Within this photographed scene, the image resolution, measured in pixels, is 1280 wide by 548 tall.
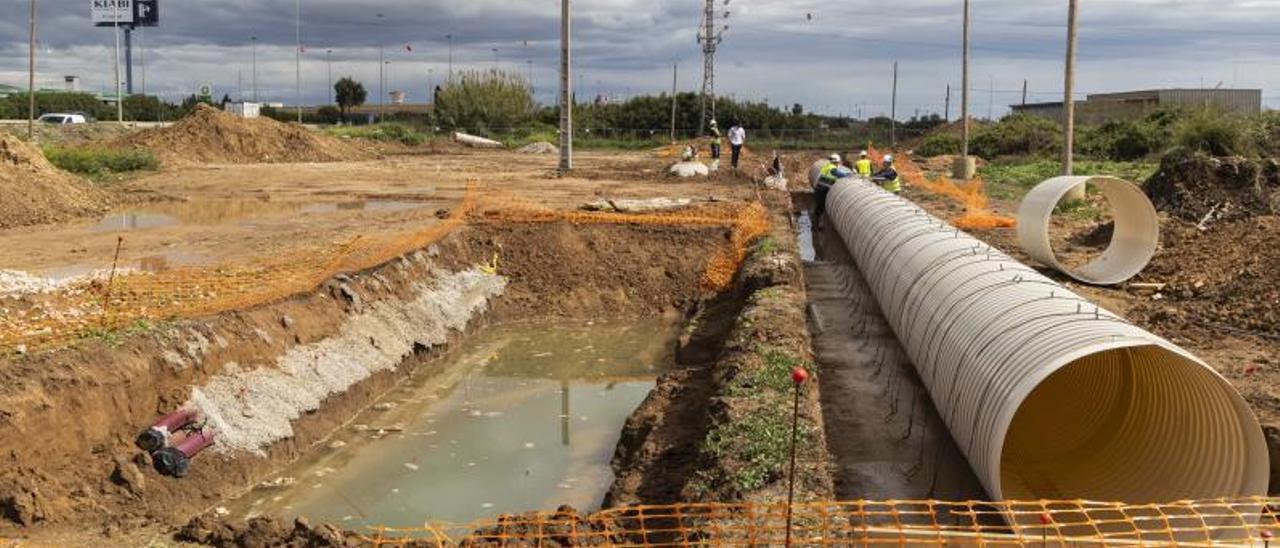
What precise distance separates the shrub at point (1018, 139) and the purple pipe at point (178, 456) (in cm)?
4056

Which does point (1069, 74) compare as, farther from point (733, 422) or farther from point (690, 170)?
point (733, 422)

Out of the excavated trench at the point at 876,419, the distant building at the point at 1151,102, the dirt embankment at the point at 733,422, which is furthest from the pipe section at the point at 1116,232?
the distant building at the point at 1151,102

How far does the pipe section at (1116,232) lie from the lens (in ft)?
51.1

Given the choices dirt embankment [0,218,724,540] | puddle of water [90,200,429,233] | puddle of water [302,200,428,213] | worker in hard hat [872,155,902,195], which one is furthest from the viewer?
puddle of water [302,200,428,213]

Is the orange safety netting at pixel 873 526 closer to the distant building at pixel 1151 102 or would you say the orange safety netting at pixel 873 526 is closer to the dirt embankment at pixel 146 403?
the dirt embankment at pixel 146 403

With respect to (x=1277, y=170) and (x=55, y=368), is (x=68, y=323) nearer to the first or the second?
(x=55, y=368)

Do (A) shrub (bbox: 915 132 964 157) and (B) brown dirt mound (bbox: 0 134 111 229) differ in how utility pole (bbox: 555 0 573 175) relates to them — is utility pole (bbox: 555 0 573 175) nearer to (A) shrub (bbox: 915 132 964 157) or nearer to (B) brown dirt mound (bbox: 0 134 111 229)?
(B) brown dirt mound (bbox: 0 134 111 229)

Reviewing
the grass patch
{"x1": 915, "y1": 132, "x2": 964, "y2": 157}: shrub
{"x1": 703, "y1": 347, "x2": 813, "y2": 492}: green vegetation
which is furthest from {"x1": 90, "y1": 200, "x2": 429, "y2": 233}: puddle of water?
{"x1": 915, "y1": 132, "x2": 964, "y2": 157}: shrub

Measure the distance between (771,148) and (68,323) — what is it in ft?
158

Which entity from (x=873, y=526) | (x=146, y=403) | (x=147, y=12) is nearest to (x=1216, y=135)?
(x=873, y=526)

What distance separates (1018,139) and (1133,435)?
133ft

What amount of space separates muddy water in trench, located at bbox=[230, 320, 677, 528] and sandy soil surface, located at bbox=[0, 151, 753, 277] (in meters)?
4.21

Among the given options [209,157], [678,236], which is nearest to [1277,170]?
[678,236]

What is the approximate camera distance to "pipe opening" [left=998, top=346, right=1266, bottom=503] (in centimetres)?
704
